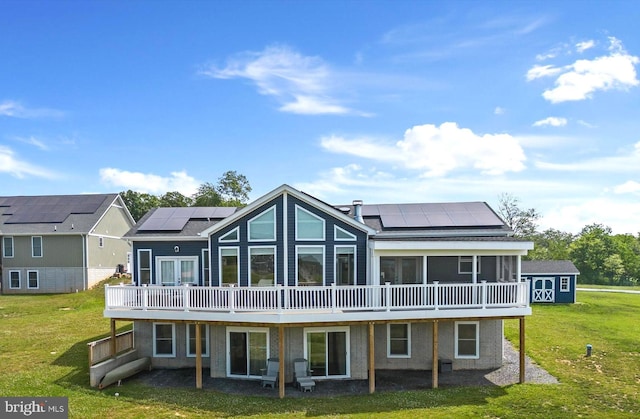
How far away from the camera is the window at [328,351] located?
48.7 feet

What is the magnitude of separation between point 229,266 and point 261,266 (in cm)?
127

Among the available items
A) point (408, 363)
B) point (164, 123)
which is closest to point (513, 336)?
point (408, 363)

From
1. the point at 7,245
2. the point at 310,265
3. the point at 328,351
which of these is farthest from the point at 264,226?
the point at 7,245

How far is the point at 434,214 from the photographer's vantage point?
1766cm

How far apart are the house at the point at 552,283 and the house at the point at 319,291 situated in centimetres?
1695

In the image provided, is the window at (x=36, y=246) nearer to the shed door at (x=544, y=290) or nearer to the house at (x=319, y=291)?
the house at (x=319, y=291)

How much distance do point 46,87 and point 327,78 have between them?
16.5 m

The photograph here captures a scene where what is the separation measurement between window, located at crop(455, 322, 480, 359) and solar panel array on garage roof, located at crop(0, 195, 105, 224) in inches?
1269

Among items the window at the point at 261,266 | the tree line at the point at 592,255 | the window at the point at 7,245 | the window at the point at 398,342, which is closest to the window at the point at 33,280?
the window at the point at 7,245

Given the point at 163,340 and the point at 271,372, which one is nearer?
the point at 271,372

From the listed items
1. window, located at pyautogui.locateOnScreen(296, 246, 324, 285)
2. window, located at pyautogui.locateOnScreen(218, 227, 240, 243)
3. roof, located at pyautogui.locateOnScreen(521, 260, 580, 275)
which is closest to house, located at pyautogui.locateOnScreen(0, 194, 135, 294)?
window, located at pyautogui.locateOnScreen(218, 227, 240, 243)

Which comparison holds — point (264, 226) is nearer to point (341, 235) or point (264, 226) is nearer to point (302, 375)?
point (341, 235)

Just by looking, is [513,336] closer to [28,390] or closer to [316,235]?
[316,235]

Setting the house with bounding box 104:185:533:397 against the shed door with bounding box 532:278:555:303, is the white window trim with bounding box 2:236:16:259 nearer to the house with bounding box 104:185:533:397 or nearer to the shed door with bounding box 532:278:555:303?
the house with bounding box 104:185:533:397
